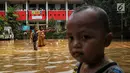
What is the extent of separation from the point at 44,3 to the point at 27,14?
4.60 m

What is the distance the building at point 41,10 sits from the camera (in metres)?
50.7

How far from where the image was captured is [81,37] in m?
1.43

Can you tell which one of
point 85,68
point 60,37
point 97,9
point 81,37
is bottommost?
point 60,37

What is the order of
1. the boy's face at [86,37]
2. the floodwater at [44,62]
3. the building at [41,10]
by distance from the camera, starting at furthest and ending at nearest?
the building at [41,10], the floodwater at [44,62], the boy's face at [86,37]

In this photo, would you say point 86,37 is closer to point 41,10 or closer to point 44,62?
point 44,62

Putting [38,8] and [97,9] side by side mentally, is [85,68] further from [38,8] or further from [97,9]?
[38,8]

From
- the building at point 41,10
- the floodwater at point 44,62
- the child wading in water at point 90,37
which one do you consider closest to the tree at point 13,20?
the building at point 41,10

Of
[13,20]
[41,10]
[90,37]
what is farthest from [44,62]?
[41,10]

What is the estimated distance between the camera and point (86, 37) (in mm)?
1435

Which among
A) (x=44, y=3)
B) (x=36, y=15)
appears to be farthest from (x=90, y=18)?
(x=44, y=3)

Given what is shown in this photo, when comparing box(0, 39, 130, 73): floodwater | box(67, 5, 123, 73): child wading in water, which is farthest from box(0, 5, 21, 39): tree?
box(67, 5, 123, 73): child wading in water

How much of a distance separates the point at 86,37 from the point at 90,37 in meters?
0.02

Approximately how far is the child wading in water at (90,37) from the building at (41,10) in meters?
47.7

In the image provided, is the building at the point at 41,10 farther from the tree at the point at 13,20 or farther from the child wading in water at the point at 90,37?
Result: the child wading in water at the point at 90,37
